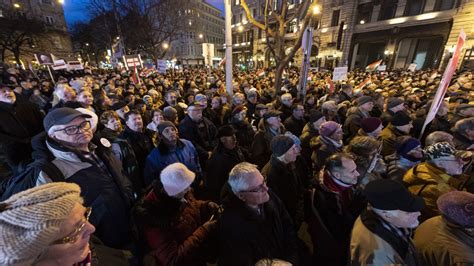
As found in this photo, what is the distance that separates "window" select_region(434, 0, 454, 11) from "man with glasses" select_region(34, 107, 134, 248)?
1316 inches

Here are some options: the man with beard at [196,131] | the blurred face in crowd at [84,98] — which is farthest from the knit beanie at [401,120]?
the blurred face in crowd at [84,98]

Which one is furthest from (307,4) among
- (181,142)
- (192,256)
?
(192,256)

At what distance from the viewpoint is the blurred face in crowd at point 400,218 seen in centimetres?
165

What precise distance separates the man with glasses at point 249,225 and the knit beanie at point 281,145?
0.73 m

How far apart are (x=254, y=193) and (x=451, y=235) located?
61.0 inches

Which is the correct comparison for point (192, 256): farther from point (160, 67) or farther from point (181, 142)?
point (160, 67)

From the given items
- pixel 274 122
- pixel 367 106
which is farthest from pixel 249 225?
pixel 367 106

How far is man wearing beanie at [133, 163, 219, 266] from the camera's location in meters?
1.81

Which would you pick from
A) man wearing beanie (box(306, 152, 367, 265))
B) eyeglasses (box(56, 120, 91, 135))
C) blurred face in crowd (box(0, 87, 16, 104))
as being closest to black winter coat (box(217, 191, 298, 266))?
man wearing beanie (box(306, 152, 367, 265))

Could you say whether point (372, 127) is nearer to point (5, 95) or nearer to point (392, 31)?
point (5, 95)

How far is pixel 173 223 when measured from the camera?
1939mm

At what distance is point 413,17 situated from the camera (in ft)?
79.2

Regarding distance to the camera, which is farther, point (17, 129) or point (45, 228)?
point (17, 129)

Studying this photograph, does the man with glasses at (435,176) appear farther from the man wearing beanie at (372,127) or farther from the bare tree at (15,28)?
the bare tree at (15,28)
